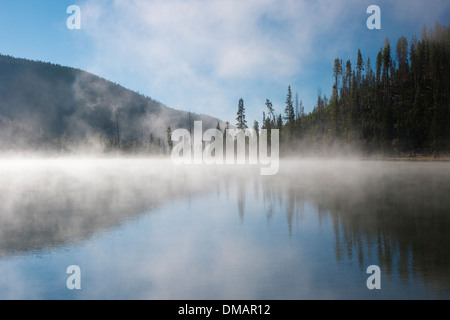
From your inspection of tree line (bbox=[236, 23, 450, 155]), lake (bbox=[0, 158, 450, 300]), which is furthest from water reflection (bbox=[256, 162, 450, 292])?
tree line (bbox=[236, 23, 450, 155])

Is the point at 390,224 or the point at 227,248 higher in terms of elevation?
the point at 390,224

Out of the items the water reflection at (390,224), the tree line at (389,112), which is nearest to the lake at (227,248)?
the water reflection at (390,224)

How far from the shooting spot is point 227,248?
12844 millimetres

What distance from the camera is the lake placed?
905 centimetres

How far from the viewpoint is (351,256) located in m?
11.4

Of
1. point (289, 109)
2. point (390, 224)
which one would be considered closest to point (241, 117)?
point (289, 109)

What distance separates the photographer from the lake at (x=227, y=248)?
9047 mm

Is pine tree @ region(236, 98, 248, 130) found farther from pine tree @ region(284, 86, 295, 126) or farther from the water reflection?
the water reflection

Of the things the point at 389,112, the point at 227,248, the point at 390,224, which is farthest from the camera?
the point at 389,112

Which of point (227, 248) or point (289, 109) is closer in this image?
point (227, 248)

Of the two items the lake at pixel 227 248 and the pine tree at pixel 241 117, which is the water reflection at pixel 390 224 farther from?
the pine tree at pixel 241 117

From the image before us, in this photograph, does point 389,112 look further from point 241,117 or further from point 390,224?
point 390,224

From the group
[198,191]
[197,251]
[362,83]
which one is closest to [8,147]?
[362,83]

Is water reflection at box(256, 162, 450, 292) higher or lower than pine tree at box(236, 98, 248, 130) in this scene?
lower
